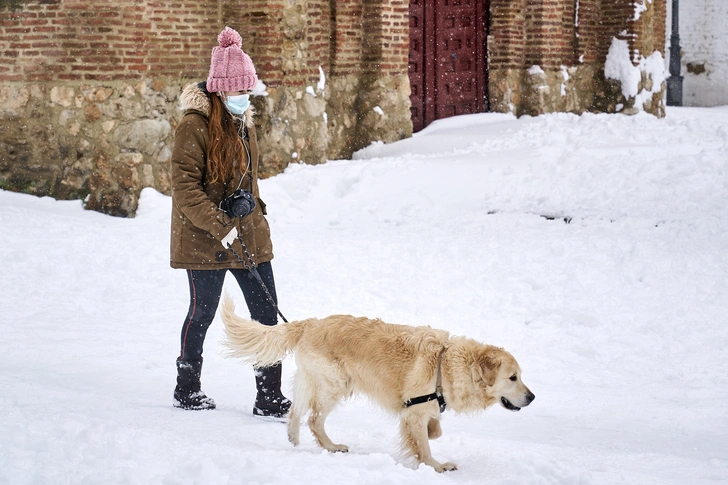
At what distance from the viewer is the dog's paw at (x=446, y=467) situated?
431cm

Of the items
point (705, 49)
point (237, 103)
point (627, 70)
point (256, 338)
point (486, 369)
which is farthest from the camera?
point (705, 49)

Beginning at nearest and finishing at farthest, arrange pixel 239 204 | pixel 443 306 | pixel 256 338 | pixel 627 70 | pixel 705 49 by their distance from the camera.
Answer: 1. pixel 256 338
2. pixel 239 204
3. pixel 443 306
4. pixel 627 70
5. pixel 705 49

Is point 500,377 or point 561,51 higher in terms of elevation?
point 561,51

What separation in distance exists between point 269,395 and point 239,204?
1.15 metres

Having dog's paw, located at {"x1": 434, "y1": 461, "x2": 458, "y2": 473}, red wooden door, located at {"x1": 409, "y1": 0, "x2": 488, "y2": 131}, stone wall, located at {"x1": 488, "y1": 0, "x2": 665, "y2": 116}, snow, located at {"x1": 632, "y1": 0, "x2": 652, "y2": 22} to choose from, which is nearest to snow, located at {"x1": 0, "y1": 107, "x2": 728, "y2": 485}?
dog's paw, located at {"x1": 434, "y1": 461, "x2": 458, "y2": 473}

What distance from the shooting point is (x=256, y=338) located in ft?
15.5

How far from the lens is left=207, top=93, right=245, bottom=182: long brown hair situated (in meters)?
4.90

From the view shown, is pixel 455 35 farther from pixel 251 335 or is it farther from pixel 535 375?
pixel 251 335

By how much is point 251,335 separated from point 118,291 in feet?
11.4

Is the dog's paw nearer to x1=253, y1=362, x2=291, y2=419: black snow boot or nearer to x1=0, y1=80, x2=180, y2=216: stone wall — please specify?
x1=253, y1=362, x2=291, y2=419: black snow boot

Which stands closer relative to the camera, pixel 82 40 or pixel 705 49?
pixel 82 40

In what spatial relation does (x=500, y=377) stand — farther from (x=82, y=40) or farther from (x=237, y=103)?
(x=82, y=40)

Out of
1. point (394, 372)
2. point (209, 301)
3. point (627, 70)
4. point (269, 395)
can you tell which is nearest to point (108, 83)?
point (209, 301)

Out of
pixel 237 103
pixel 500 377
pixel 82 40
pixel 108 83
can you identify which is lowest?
pixel 500 377
